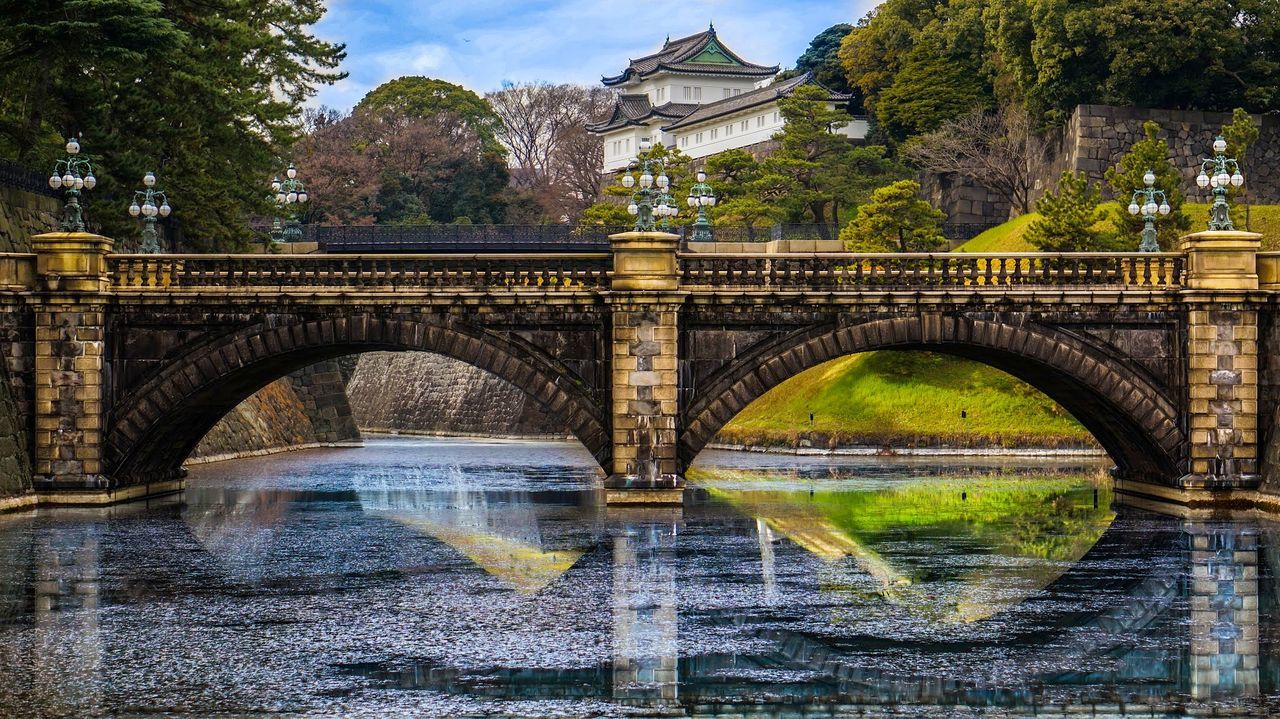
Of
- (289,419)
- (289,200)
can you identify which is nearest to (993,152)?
(289,419)

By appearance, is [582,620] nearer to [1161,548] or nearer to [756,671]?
[756,671]

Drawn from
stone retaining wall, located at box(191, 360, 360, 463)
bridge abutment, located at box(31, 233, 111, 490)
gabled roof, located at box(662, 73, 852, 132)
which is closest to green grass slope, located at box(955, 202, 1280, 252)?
gabled roof, located at box(662, 73, 852, 132)

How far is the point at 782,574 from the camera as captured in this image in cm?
3027

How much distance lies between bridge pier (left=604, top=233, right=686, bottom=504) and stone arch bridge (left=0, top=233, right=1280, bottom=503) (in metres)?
0.05

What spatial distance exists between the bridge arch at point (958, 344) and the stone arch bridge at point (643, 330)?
0.18ft

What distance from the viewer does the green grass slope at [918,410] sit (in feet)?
228

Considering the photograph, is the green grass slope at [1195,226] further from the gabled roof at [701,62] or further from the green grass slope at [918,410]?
the gabled roof at [701,62]

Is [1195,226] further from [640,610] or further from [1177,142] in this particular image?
[640,610]

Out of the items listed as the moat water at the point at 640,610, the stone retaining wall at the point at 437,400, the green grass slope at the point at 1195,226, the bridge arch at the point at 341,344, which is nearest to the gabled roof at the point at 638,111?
the stone retaining wall at the point at 437,400

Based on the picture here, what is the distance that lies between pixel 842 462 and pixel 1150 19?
2898cm

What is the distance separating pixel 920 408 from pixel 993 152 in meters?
26.3

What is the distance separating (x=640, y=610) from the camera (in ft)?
84.5

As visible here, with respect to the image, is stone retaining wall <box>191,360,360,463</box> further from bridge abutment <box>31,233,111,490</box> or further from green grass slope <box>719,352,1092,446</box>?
bridge abutment <box>31,233,111,490</box>

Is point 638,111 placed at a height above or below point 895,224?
above
